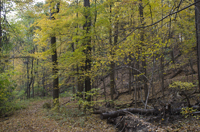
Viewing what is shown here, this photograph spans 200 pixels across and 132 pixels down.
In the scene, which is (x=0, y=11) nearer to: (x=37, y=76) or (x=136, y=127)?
(x=136, y=127)

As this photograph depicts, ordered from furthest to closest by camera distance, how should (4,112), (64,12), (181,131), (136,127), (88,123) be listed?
(64,12) < (4,112) < (88,123) < (136,127) < (181,131)

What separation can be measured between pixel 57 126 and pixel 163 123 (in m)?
5.02

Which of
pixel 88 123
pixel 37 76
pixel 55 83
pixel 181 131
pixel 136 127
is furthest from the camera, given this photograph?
pixel 37 76

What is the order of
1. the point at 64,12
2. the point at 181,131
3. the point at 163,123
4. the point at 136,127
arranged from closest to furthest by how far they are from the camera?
the point at 181,131 < the point at 136,127 < the point at 163,123 < the point at 64,12

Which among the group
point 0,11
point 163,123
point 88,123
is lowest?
point 88,123

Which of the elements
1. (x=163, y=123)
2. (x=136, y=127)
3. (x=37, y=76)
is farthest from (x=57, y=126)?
(x=37, y=76)

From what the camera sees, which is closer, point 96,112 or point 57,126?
point 57,126

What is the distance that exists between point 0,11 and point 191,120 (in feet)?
37.7

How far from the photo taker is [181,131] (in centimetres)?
440

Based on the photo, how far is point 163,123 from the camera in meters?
5.34

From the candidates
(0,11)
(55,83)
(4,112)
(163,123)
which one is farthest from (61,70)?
(163,123)

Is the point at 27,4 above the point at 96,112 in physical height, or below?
above

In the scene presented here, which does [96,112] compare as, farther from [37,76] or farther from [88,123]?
[37,76]

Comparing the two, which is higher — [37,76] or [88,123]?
[37,76]
